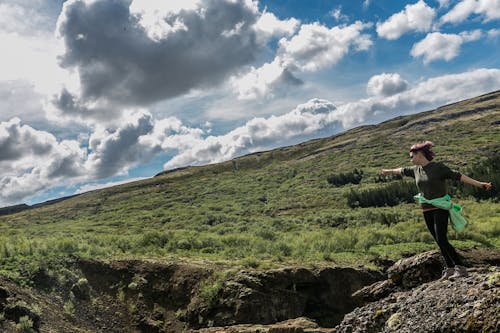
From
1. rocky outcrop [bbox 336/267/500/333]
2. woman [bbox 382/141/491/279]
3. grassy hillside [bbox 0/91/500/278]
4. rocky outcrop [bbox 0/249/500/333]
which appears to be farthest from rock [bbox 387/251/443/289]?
grassy hillside [bbox 0/91/500/278]

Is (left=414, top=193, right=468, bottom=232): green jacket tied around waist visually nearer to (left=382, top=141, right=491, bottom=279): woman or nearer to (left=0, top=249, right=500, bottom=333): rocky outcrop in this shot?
(left=382, top=141, right=491, bottom=279): woman

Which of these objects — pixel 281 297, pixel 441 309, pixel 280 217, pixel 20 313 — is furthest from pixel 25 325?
pixel 280 217

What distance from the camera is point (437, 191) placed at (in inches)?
326

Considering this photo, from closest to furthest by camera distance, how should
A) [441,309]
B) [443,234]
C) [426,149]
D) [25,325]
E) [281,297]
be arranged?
[441,309]
[443,234]
[426,149]
[25,325]
[281,297]

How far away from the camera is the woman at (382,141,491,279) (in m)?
8.23

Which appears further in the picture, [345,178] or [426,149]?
→ [345,178]

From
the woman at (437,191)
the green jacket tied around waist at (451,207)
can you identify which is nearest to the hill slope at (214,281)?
the woman at (437,191)

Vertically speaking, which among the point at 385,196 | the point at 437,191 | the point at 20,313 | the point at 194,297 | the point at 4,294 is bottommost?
the point at 385,196

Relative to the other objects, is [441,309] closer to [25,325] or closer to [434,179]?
[434,179]

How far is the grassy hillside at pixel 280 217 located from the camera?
25.0 m

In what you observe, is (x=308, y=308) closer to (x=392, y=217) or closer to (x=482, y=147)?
(x=392, y=217)

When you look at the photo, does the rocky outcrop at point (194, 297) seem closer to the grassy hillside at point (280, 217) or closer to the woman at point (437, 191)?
the woman at point (437, 191)

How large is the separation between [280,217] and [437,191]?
212 ft

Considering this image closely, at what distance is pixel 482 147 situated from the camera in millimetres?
119688
